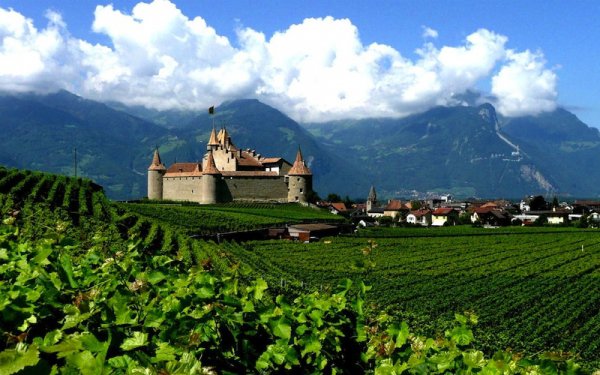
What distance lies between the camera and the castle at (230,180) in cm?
8675

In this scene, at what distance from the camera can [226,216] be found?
6544 cm

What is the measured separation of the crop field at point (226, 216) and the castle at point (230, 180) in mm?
3803

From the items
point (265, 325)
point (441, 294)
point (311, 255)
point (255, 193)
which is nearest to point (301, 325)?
point (265, 325)

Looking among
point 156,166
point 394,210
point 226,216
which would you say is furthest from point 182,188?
point 394,210

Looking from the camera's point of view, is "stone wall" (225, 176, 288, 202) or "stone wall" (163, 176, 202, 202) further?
"stone wall" (225, 176, 288, 202)

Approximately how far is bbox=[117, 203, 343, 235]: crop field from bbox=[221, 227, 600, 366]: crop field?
453cm

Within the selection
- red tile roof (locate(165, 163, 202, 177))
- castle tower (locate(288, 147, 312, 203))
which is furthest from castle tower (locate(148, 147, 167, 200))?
castle tower (locate(288, 147, 312, 203))

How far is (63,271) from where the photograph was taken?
12.0 ft

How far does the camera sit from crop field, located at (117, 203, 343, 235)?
55406mm

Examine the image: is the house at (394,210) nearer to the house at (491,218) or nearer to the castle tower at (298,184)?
the house at (491,218)

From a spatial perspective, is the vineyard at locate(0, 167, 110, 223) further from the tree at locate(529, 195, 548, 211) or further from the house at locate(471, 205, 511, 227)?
the tree at locate(529, 195, 548, 211)

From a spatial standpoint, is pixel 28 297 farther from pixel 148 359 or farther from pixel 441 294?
pixel 441 294

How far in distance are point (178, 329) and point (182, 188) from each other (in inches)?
3493

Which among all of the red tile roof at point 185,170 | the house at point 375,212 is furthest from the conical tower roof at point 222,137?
the house at point 375,212
